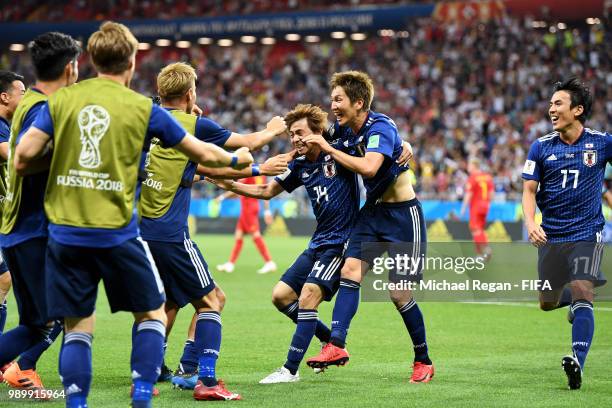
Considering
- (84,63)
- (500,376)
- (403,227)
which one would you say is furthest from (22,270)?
(84,63)

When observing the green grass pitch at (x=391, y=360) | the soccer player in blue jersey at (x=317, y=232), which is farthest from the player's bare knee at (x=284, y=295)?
the green grass pitch at (x=391, y=360)

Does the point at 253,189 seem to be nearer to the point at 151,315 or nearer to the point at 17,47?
the point at 151,315

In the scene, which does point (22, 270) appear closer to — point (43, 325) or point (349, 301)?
point (43, 325)

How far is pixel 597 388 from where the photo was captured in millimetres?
7344

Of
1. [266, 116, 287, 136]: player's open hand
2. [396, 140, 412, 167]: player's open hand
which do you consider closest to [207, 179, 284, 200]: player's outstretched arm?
[396, 140, 412, 167]: player's open hand

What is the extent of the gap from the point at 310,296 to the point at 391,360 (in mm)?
1729

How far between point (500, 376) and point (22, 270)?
13.6 feet

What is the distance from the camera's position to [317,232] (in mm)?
7984

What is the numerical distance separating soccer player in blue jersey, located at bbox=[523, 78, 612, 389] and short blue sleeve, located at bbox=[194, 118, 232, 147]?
2740 mm

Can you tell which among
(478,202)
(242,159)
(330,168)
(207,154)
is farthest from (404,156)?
(478,202)

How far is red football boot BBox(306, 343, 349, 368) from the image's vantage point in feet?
23.9

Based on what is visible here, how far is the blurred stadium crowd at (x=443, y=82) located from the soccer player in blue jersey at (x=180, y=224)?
70.1 feet

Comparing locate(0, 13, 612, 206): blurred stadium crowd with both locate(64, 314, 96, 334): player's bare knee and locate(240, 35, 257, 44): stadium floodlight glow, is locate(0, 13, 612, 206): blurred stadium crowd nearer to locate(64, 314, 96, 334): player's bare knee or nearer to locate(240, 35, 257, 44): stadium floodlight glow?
locate(240, 35, 257, 44): stadium floodlight glow

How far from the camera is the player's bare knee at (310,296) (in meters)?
7.60
